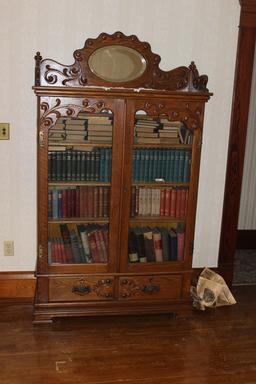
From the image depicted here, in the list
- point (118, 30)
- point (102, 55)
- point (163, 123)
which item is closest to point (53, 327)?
point (163, 123)

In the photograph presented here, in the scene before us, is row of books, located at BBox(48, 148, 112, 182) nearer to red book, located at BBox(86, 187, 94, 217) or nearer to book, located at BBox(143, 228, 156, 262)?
red book, located at BBox(86, 187, 94, 217)

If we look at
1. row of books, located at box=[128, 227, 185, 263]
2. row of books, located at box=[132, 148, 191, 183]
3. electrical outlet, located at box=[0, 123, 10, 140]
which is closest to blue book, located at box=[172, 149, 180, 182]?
row of books, located at box=[132, 148, 191, 183]

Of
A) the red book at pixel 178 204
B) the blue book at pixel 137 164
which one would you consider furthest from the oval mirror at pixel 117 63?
the red book at pixel 178 204

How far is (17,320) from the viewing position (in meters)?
3.03

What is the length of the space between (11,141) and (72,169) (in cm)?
53

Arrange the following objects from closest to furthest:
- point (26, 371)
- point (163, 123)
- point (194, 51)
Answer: point (26, 371) → point (163, 123) → point (194, 51)

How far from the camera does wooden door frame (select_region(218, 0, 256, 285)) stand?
10.6 feet

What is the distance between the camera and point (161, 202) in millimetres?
3066

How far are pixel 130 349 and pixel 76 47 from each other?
1993mm

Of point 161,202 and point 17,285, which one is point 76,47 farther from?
point 17,285

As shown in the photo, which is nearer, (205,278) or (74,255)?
(74,255)

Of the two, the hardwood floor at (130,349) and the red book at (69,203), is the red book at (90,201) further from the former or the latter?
the hardwood floor at (130,349)

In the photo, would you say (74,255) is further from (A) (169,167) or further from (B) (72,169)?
(A) (169,167)

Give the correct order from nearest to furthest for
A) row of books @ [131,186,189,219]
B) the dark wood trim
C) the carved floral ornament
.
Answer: the carved floral ornament < row of books @ [131,186,189,219] < the dark wood trim
